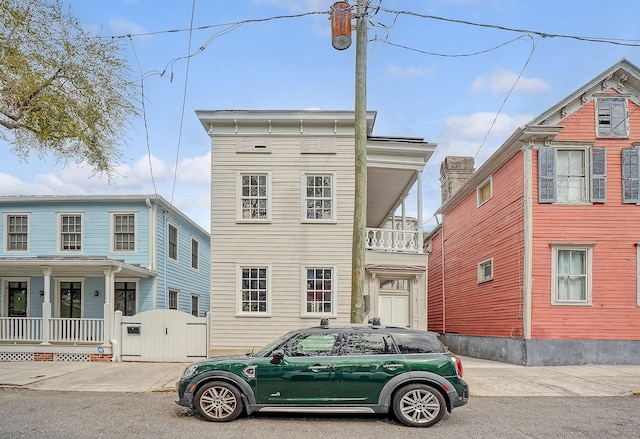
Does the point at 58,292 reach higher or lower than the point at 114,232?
lower

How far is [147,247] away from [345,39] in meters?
11.6

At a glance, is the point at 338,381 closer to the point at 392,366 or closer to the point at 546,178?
the point at 392,366

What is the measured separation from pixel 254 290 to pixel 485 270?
8629 millimetres

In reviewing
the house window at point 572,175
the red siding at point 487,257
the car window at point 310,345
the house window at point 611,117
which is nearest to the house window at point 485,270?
the red siding at point 487,257

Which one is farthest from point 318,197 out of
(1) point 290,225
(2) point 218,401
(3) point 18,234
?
(3) point 18,234

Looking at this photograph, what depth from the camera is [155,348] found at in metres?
14.5

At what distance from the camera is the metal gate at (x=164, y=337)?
14453 mm

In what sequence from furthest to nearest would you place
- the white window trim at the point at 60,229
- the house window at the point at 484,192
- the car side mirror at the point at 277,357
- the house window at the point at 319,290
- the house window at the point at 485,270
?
the white window trim at the point at 60,229, the house window at the point at 484,192, the house window at the point at 485,270, the house window at the point at 319,290, the car side mirror at the point at 277,357

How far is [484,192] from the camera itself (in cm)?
1873

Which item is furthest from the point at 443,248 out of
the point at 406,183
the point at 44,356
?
the point at 44,356

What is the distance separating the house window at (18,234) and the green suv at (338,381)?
1450cm

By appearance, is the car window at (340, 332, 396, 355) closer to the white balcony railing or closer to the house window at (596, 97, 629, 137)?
the white balcony railing

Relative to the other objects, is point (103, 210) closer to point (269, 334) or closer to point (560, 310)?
point (269, 334)

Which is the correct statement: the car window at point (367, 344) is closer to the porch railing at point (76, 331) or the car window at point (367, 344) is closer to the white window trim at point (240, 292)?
the white window trim at point (240, 292)
